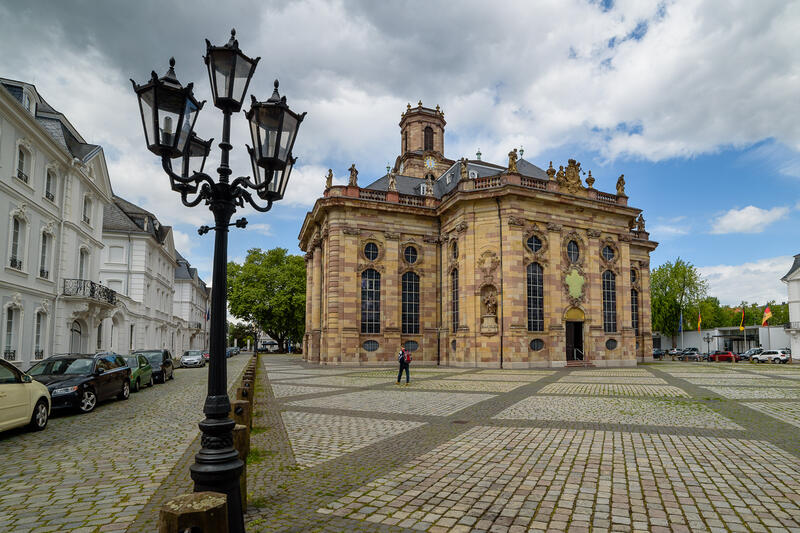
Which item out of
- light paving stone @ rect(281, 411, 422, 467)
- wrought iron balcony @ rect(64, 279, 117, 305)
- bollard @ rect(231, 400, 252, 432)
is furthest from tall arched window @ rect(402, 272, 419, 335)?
bollard @ rect(231, 400, 252, 432)

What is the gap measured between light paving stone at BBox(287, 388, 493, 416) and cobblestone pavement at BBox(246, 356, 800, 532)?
0.15 m

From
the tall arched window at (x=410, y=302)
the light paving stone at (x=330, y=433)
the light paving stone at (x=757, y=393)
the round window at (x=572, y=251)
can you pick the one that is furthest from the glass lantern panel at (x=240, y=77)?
the round window at (x=572, y=251)

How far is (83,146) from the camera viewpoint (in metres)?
26.8

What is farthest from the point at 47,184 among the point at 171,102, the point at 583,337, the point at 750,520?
the point at 583,337

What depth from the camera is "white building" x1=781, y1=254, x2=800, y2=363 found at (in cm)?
5318

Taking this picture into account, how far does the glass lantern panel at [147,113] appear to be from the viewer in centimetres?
475

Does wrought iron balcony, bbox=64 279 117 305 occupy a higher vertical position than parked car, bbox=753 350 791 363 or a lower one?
higher

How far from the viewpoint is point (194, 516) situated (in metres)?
3.11

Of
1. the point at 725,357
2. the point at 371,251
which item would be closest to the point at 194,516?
the point at 371,251

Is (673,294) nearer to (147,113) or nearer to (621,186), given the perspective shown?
(621,186)

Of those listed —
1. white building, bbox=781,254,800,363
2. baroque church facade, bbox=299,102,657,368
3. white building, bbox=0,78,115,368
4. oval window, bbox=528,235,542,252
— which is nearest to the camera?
white building, bbox=0,78,115,368

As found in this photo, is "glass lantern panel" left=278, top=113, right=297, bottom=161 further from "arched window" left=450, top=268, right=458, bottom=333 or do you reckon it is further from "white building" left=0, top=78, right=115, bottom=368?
"arched window" left=450, top=268, right=458, bottom=333

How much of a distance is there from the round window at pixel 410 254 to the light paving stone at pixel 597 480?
27367mm

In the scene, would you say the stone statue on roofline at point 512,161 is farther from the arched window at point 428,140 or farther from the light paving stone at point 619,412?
the light paving stone at point 619,412
